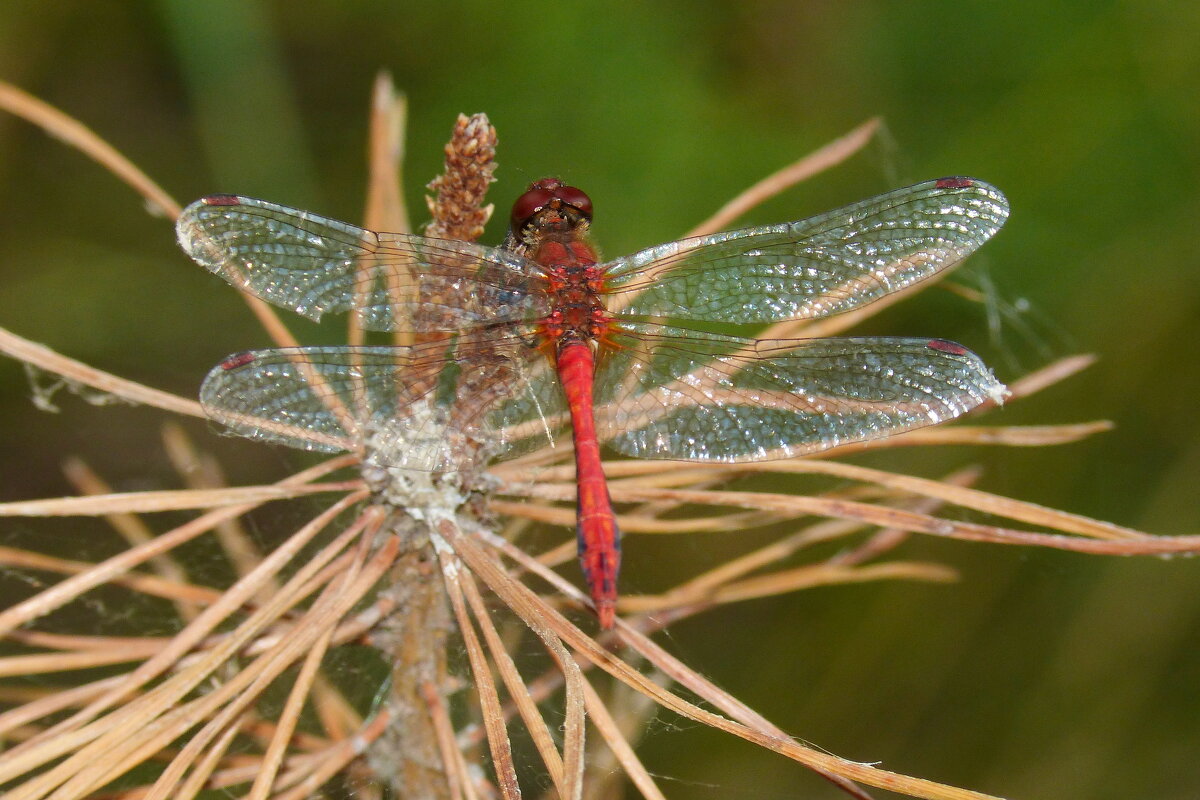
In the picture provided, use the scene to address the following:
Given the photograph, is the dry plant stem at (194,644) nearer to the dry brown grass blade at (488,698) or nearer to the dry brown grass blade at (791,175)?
the dry brown grass blade at (488,698)

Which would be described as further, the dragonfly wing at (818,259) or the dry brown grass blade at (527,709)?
the dragonfly wing at (818,259)

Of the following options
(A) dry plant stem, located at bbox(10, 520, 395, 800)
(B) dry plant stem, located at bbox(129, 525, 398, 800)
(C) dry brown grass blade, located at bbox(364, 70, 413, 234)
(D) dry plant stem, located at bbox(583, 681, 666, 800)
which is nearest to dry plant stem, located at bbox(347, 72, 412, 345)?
(C) dry brown grass blade, located at bbox(364, 70, 413, 234)

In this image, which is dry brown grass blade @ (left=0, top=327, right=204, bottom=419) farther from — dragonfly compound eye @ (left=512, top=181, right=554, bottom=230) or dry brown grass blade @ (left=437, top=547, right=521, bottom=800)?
dragonfly compound eye @ (left=512, top=181, right=554, bottom=230)

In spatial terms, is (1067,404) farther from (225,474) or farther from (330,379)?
(225,474)

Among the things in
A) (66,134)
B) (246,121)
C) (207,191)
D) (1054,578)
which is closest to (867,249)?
(66,134)

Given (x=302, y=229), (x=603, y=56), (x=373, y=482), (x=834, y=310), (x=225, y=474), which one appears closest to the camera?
(x=373, y=482)

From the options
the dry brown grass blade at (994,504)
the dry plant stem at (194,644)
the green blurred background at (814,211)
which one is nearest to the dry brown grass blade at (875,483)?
the dry brown grass blade at (994,504)
